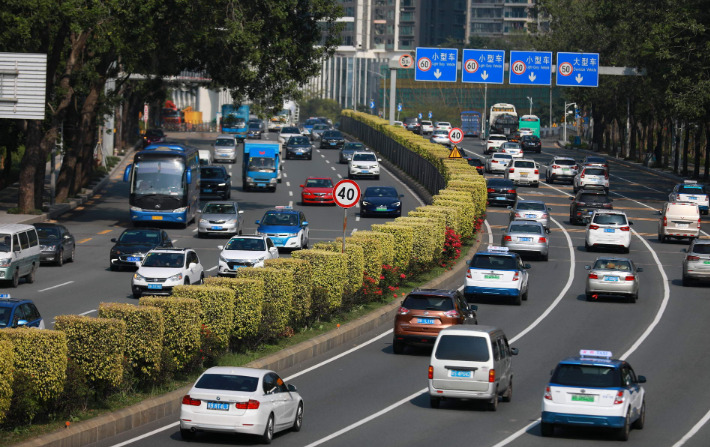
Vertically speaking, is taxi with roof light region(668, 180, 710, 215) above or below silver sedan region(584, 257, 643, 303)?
above

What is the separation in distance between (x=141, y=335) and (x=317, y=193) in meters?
39.4

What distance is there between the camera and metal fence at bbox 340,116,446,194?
194 ft

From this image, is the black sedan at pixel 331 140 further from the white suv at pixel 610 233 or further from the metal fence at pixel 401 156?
the white suv at pixel 610 233

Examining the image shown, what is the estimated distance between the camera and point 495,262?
106 ft

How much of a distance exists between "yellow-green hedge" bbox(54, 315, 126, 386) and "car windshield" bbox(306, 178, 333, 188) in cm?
4084

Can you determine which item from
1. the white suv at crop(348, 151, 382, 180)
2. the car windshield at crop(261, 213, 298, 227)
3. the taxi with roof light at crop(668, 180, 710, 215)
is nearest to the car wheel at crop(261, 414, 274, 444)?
the car windshield at crop(261, 213, 298, 227)

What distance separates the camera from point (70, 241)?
125 ft

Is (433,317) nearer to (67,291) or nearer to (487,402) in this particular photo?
(487,402)

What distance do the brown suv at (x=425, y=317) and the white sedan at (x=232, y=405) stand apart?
811 cm

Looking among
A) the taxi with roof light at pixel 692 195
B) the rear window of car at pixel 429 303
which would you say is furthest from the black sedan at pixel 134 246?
the taxi with roof light at pixel 692 195

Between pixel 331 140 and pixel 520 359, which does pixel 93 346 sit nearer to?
pixel 520 359

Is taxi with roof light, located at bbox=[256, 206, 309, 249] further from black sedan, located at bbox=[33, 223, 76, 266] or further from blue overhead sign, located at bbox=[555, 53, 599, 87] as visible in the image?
blue overhead sign, located at bbox=[555, 53, 599, 87]

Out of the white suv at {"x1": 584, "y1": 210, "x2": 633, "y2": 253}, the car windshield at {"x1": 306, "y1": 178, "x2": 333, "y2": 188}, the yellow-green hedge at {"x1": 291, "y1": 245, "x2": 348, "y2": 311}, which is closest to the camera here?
the yellow-green hedge at {"x1": 291, "y1": 245, "x2": 348, "y2": 311}

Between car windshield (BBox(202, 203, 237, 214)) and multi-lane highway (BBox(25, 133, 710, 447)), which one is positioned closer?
multi-lane highway (BBox(25, 133, 710, 447))
